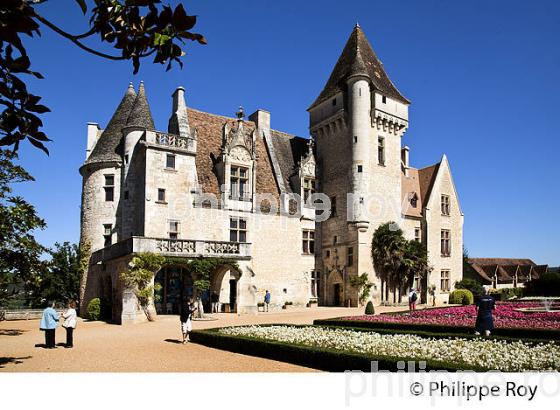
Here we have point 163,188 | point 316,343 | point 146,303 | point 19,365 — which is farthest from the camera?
→ point 163,188

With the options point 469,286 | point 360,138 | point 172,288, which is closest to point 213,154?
point 172,288

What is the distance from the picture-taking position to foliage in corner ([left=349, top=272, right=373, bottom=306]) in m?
30.7

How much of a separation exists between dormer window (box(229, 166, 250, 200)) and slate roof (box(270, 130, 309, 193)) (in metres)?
3.42

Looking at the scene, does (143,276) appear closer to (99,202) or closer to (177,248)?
(177,248)

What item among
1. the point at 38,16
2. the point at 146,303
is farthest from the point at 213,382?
the point at 146,303

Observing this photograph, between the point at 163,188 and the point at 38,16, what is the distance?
78.6 ft

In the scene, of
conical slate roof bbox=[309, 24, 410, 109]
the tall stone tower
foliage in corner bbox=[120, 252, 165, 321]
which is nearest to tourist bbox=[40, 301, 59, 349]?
foliage in corner bbox=[120, 252, 165, 321]

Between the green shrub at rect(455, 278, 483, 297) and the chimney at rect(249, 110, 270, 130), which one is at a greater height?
the chimney at rect(249, 110, 270, 130)

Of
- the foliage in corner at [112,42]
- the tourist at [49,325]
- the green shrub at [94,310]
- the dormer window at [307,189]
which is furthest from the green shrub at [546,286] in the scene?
the foliage in corner at [112,42]

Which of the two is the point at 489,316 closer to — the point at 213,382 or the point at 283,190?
the point at 213,382

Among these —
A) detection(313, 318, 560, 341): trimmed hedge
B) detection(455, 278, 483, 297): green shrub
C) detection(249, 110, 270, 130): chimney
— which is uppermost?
detection(249, 110, 270, 130): chimney

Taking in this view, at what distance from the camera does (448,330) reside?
15.0 meters

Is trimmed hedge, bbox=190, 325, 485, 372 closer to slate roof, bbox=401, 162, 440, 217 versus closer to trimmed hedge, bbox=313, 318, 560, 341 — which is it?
trimmed hedge, bbox=313, 318, 560, 341

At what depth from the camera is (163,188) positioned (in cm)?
2709
